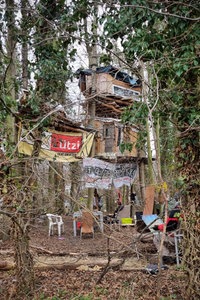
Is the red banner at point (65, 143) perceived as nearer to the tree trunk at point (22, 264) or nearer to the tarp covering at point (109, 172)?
the tarp covering at point (109, 172)

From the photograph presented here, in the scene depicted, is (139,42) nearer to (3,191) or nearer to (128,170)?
(3,191)

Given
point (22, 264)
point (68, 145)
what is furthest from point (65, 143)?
point (22, 264)

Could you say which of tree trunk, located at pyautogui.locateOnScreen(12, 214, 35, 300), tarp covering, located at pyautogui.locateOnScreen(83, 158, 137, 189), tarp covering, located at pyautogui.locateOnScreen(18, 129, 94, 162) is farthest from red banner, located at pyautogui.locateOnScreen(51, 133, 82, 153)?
tree trunk, located at pyautogui.locateOnScreen(12, 214, 35, 300)

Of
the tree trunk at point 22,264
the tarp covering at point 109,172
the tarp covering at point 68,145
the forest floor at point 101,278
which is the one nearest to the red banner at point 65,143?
the tarp covering at point 68,145

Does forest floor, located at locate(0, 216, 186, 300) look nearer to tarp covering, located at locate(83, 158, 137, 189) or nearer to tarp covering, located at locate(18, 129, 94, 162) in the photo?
tarp covering, located at locate(18, 129, 94, 162)

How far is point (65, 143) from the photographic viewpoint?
8984 mm

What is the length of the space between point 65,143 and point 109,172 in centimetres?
345

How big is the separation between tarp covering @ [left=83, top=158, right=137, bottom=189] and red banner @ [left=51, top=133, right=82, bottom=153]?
44.2 inches

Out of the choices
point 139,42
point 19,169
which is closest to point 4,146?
point 19,169

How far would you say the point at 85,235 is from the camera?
9.94 metres

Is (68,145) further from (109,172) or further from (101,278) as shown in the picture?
(101,278)

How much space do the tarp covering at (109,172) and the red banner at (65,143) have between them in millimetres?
1122

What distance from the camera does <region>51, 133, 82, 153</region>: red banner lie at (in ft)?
28.5

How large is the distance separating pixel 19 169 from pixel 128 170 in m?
8.99
